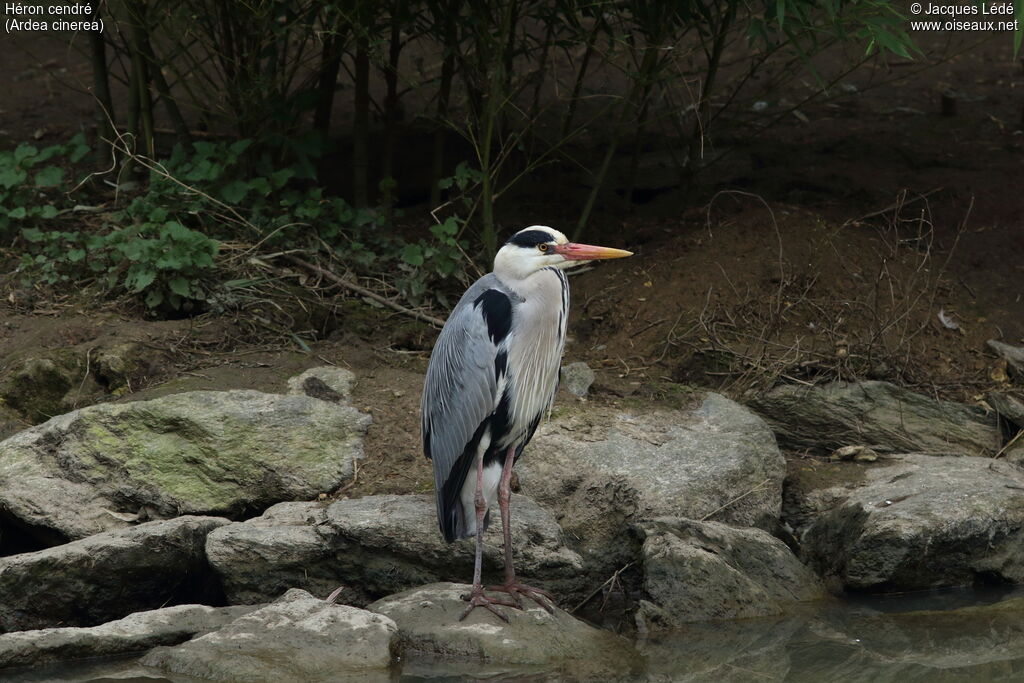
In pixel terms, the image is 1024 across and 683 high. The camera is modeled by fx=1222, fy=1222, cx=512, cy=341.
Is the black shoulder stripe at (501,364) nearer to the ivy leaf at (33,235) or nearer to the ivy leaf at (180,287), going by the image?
the ivy leaf at (180,287)

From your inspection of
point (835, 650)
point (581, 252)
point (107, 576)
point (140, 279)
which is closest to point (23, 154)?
point (140, 279)

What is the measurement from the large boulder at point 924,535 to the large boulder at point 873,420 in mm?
535

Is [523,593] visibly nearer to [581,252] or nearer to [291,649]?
[291,649]

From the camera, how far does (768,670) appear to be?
4035 mm

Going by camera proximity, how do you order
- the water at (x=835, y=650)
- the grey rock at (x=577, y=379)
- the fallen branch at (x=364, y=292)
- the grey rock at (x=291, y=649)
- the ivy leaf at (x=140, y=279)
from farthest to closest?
the fallen branch at (x=364, y=292) < the ivy leaf at (x=140, y=279) < the grey rock at (x=577, y=379) < the water at (x=835, y=650) < the grey rock at (x=291, y=649)

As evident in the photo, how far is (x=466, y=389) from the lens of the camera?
447 cm

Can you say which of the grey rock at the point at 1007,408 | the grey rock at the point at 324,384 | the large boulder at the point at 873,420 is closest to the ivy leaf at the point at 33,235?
the grey rock at the point at 324,384

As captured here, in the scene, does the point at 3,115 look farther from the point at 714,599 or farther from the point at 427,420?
the point at 714,599

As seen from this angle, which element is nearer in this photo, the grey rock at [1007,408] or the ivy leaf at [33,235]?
the grey rock at [1007,408]

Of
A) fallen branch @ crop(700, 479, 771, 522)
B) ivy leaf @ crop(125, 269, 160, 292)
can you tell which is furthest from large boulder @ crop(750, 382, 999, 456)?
ivy leaf @ crop(125, 269, 160, 292)

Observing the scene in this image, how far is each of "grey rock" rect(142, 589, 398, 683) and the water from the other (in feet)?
0.23

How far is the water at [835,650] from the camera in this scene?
3955 mm

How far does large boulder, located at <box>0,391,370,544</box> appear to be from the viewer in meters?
4.82

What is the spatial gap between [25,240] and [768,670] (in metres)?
4.75
